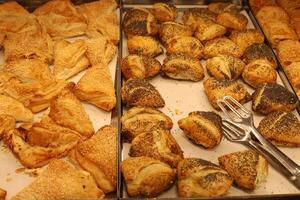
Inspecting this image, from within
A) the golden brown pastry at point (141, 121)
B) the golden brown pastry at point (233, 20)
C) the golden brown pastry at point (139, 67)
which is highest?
the golden brown pastry at point (233, 20)

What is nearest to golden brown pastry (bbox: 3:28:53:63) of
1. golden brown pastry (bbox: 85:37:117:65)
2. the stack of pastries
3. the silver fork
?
the stack of pastries

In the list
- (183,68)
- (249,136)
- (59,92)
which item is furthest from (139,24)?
(249,136)

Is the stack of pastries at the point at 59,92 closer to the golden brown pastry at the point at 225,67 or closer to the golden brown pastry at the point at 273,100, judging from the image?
the golden brown pastry at the point at 225,67

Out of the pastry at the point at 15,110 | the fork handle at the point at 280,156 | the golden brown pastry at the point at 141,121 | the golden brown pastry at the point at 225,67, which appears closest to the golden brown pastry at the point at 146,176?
the golden brown pastry at the point at 141,121

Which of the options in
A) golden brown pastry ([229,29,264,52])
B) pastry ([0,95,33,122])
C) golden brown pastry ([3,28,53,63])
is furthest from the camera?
golden brown pastry ([229,29,264,52])

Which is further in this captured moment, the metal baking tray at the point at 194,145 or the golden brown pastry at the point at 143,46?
the golden brown pastry at the point at 143,46

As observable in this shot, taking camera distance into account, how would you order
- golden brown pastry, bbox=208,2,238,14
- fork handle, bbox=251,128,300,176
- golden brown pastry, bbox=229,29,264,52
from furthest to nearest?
golden brown pastry, bbox=208,2,238,14
golden brown pastry, bbox=229,29,264,52
fork handle, bbox=251,128,300,176

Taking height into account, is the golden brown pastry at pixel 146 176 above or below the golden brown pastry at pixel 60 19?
below

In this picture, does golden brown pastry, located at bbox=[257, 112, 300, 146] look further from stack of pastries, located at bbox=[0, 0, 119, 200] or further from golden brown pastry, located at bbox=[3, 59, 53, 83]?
golden brown pastry, located at bbox=[3, 59, 53, 83]
